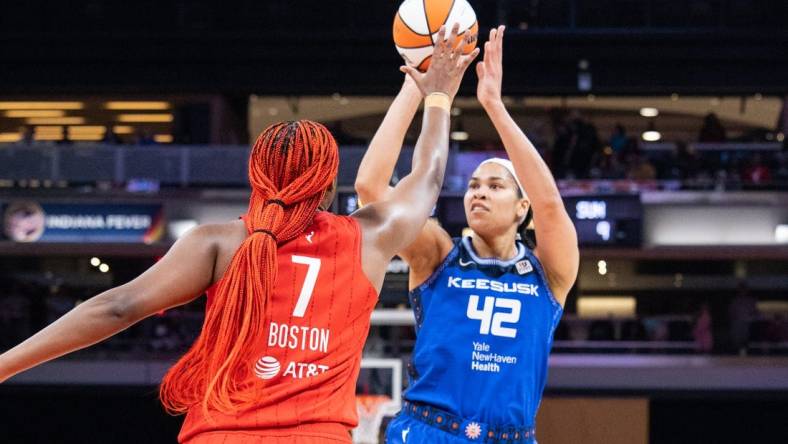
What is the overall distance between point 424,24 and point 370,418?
6.61 metres

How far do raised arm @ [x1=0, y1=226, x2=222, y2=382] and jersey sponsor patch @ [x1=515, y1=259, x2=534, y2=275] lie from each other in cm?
205

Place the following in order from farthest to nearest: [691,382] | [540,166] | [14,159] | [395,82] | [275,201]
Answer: [395,82] < [14,159] < [691,382] < [540,166] < [275,201]

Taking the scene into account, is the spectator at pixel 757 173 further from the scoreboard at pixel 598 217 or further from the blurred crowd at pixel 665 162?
the scoreboard at pixel 598 217

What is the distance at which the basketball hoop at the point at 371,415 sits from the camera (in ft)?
35.3

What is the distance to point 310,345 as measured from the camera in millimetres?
2877

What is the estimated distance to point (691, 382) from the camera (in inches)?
617

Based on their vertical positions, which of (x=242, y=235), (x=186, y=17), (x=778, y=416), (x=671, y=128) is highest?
(x=186, y=17)

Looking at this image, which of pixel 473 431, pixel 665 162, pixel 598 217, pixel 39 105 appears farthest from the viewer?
pixel 39 105

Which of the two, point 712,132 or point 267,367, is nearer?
point 267,367

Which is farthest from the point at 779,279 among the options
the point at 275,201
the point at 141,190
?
the point at 275,201

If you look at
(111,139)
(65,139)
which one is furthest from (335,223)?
(65,139)

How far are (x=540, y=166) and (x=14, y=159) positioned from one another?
13.7 meters

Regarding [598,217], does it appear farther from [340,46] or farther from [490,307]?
[340,46]

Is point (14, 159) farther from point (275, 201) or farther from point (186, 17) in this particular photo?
point (275, 201)
